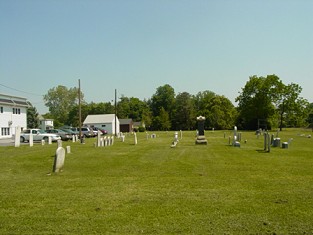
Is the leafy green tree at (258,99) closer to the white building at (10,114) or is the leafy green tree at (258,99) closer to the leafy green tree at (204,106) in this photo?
the leafy green tree at (204,106)

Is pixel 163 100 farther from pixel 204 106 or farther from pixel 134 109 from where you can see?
pixel 204 106

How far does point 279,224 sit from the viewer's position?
5711 mm

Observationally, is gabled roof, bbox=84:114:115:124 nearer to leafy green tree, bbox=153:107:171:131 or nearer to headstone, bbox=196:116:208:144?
leafy green tree, bbox=153:107:171:131

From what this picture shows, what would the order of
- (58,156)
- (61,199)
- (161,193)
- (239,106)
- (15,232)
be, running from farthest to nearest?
1. (239,106)
2. (58,156)
3. (161,193)
4. (61,199)
5. (15,232)

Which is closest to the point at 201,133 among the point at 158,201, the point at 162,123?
the point at 158,201

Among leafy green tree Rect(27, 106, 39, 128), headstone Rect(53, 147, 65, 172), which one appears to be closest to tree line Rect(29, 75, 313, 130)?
leafy green tree Rect(27, 106, 39, 128)

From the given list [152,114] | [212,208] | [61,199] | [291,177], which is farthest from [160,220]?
[152,114]

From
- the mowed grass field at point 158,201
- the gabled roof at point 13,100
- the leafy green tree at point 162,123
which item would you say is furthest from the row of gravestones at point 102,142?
the leafy green tree at point 162,123

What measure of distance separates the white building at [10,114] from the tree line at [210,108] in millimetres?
39911

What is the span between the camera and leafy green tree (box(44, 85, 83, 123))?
343 ft

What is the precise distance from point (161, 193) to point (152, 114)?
10190 cm

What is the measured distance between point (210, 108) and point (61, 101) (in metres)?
51.6

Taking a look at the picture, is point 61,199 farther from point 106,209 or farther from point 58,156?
point 58,156

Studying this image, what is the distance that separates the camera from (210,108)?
8950cm
